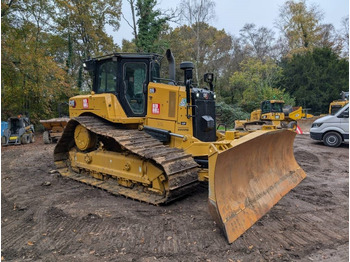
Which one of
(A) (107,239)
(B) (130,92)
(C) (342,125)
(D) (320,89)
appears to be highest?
(D) (320,89)

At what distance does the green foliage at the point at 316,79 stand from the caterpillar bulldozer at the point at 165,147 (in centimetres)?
2460

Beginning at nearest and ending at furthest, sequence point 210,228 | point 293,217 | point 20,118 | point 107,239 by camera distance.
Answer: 1. point 107,239
2. point 210,228
3. point 293,217
4. point 20,118

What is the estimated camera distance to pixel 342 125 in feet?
35.8

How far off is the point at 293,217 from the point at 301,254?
102 centimetres

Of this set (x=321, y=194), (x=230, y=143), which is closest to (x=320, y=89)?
(x=321, y=194)

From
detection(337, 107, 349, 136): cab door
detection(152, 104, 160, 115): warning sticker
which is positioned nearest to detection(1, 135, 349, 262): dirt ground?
detection(152, 104, 160, 115): warning sticker

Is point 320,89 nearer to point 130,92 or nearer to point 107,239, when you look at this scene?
point 130,92

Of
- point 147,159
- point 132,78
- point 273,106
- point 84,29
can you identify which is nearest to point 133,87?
point 132,78

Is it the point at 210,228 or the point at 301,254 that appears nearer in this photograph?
the point at 301,254

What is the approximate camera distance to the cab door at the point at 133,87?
225 inches

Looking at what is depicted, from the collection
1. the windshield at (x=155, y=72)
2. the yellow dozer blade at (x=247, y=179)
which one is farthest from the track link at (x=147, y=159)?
A: the windshield at (x=155, y=72)

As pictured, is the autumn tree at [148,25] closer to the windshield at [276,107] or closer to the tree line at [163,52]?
the tree line at [163,52]

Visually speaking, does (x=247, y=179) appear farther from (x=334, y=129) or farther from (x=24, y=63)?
(x=24, y=63)

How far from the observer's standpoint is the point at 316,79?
27609mm
